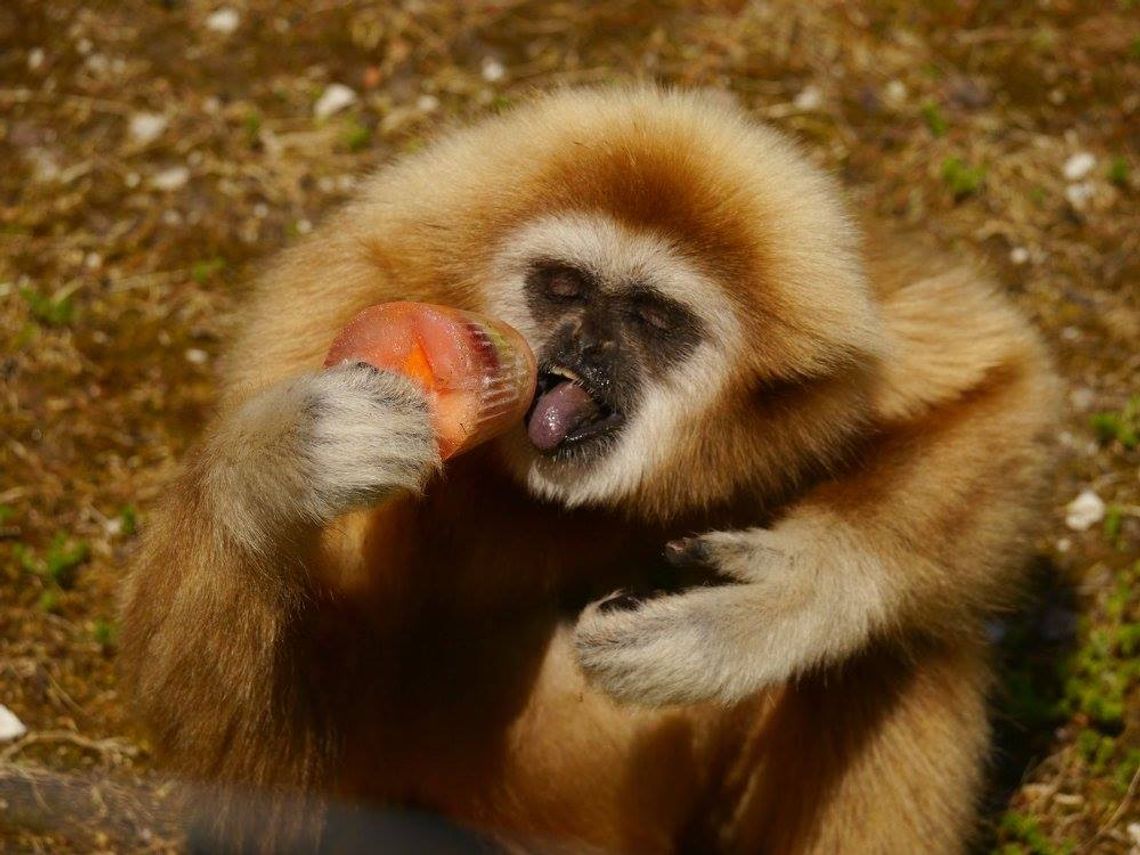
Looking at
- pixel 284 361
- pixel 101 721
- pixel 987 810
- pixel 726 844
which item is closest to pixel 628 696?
pixel 726 844

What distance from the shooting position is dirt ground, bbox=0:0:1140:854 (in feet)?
18.7

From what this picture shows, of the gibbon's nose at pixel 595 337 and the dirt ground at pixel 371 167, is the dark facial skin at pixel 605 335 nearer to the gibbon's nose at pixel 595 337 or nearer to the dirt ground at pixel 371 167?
the gibbon's nose at pixel 595 337

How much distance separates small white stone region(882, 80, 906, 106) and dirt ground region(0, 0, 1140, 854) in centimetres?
1

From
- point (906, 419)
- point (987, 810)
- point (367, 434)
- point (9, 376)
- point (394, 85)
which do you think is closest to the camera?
point (367, 434)

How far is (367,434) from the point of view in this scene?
3.73 m

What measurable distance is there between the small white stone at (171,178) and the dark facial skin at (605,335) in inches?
136

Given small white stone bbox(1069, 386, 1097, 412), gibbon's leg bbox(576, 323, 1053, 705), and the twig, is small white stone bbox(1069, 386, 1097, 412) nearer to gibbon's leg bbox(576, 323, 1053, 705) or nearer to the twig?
gibbon's leg bbox(576, 323, 1053, 705)

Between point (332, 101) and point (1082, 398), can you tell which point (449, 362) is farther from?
point (332, 101)

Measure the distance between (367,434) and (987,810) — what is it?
317cm

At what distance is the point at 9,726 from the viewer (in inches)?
214

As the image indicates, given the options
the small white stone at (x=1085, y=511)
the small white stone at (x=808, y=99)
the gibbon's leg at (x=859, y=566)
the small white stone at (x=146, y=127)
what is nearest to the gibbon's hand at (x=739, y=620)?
the gibbon's leg at (x=859, y=566)

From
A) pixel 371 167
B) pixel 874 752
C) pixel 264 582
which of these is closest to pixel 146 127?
pixel 371 167

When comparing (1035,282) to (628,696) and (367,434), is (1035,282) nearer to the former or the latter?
(628,696)

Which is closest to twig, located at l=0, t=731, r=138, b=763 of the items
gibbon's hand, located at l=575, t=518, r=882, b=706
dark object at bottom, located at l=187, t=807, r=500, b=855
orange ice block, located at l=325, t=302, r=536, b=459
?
dark object at bottom, located at l=187, t=807, r=500, b=855
